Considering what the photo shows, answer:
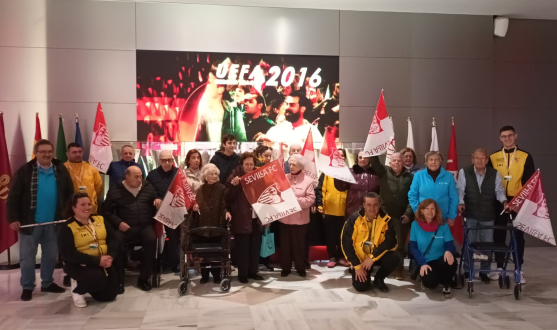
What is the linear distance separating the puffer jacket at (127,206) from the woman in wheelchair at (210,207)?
1.72 feet

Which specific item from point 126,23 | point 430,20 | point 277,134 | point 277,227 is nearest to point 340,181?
point 277,227

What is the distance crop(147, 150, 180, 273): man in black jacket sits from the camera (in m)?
5.55

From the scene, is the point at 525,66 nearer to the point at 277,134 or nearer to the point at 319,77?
the point at 319,77

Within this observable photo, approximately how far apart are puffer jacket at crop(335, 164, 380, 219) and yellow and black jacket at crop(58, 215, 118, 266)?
2739mm

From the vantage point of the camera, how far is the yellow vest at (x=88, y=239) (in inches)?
176

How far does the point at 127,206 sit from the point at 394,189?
2.99 meters

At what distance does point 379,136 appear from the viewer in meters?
5.60

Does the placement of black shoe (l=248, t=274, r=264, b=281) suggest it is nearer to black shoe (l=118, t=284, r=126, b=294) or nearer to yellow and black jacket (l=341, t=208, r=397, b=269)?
yellow and black jacket (l=341, t=208, r=397, b=269)

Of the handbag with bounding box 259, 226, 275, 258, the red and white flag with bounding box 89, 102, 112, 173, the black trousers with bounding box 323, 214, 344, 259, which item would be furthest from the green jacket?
the red and white flag with bounding box 89, 102, 112, 173

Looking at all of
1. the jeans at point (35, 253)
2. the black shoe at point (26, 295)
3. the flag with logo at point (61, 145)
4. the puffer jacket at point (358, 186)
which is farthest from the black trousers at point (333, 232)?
the flag with logo at point (61, 145)

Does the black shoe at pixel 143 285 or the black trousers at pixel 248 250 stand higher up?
the black trousers at pixel 248 250

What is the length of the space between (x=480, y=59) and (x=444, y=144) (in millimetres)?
1452

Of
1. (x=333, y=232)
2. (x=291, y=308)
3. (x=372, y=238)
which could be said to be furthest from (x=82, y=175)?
(x=372, y=238)

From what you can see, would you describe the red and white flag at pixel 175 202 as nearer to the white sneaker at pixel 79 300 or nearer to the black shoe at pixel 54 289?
the white sneaker at pixel 79 300
